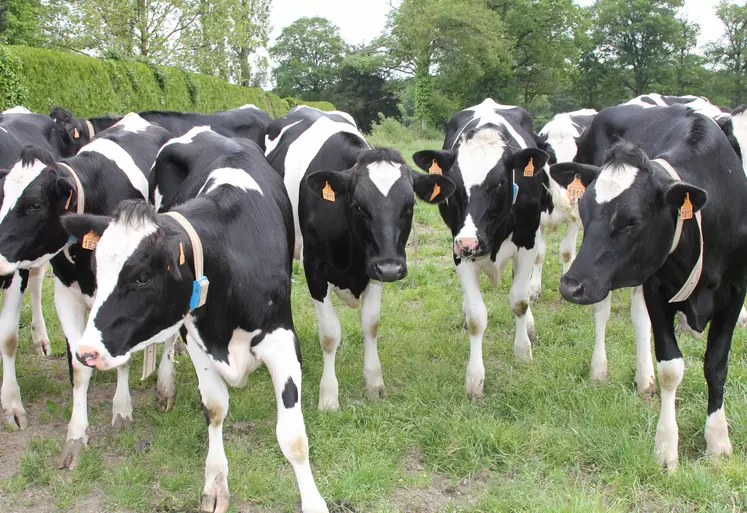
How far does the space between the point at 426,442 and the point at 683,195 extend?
199 centimetres

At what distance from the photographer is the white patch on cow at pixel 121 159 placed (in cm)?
455

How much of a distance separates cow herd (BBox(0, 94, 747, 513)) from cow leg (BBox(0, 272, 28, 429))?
0.04 ft

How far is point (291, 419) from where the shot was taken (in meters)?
3.15

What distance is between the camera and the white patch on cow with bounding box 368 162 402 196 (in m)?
4.08

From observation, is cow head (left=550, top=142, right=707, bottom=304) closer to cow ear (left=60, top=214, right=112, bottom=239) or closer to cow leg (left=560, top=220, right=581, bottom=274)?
cow ear (left=60, top=214, right=112, bottom=239)

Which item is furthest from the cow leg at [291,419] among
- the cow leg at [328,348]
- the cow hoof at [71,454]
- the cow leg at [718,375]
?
the cow leg at [718,375]

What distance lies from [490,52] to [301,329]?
37.7 m

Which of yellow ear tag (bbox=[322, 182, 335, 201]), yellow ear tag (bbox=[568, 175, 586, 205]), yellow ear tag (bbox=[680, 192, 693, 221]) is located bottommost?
yellow ear tag (bbox=[322, 182, 335, 201])

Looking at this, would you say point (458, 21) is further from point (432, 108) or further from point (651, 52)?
point (651, 52)

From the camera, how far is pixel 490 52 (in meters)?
40.3

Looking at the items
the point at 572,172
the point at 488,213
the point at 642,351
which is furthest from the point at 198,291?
the point at 642,351

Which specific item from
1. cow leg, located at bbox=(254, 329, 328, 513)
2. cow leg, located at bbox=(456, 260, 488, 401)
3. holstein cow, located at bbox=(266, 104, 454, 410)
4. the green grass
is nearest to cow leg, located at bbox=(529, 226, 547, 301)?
the green grass

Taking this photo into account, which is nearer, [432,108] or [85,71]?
[85,71]

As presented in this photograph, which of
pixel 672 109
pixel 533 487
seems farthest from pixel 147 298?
pixel 672 109
